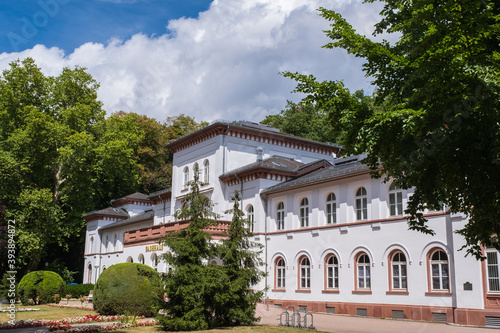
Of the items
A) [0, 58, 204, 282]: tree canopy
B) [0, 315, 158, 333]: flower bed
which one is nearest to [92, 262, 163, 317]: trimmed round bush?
[0, 315, 158, 333]: flower bed

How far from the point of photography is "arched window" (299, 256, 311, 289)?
26.6 meters

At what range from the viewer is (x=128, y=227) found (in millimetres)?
45719

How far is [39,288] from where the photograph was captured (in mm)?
29078

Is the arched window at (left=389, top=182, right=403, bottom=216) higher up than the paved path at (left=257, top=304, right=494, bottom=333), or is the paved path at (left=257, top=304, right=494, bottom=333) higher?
the arched window at (left=389, top=182, right=403, bottom=216)

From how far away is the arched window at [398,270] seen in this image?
2178 centimetres

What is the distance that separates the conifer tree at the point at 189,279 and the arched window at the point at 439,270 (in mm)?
9922

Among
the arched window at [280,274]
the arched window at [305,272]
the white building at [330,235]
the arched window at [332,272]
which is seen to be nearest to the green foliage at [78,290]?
the white building at [330,235]

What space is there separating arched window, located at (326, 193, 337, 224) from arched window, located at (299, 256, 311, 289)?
2.66m

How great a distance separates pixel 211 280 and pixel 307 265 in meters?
11.7

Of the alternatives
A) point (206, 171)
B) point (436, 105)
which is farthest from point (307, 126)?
point (436, 105)

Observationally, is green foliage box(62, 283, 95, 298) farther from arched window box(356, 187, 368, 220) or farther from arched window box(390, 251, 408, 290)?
arched window box(390, 251, 408, 290)

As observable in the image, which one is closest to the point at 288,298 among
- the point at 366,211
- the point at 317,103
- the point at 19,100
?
the point at 366,211

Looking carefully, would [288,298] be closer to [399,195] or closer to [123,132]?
[399,195]

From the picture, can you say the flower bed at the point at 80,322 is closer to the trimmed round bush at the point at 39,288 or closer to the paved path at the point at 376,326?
the paved path at the point at 376,326
